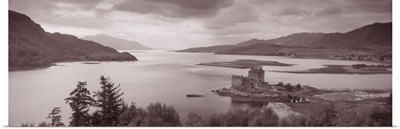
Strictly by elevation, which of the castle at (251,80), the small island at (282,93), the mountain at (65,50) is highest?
the mountain at (65,50)

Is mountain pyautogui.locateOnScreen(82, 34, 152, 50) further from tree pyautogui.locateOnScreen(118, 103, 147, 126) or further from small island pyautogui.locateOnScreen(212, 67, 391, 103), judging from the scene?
small island pyautogui.locateOnScreen(212, 67, 391, 103)

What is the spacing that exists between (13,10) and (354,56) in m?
53.3

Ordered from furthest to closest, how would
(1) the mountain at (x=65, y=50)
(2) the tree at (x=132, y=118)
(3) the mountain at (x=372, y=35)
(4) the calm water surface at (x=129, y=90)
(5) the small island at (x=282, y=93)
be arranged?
(1) the mountain at (x=65, y=50) < (5) the small island at (x=282, y=93) < (4) the calm water surface at (x=129, y=90) < (3) the mountain at (x=372, y=35) < (2) the tree at (x=132, y=118)

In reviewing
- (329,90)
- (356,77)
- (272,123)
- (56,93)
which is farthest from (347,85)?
(56,93)

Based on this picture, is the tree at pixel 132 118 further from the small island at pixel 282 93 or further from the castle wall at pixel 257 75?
the castle wall at pixel 257 75

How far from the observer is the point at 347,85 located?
28.4 metres

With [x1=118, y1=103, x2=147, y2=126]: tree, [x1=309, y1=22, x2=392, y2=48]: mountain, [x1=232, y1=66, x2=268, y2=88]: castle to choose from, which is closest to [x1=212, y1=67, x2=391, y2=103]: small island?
[x1=232, y1=66, x2=268, y2=88]: castle

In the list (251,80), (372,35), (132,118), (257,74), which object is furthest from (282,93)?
(132,118)

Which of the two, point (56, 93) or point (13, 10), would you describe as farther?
point (56, 93)

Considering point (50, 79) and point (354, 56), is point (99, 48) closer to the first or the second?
point (50, 79)

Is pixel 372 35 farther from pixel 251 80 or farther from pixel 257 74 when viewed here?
pixel 251 80

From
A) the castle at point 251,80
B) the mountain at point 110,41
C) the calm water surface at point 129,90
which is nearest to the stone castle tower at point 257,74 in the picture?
the castle at point 251,80

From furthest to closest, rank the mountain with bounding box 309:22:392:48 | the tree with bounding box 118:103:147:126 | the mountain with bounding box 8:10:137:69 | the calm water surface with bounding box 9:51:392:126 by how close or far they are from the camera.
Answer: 1. the mountain with bounding box 8:10:137:69
2. the calm water surface with bounding box 9:51:392:126
3. the mountain with bounding box 309:22:392:48
4. the tree with bounding box 118:103:147:126

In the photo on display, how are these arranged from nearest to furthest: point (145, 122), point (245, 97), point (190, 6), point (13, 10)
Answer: point (145, 122)
point (13, 10)
point (190, 6)
point (245, 97)
